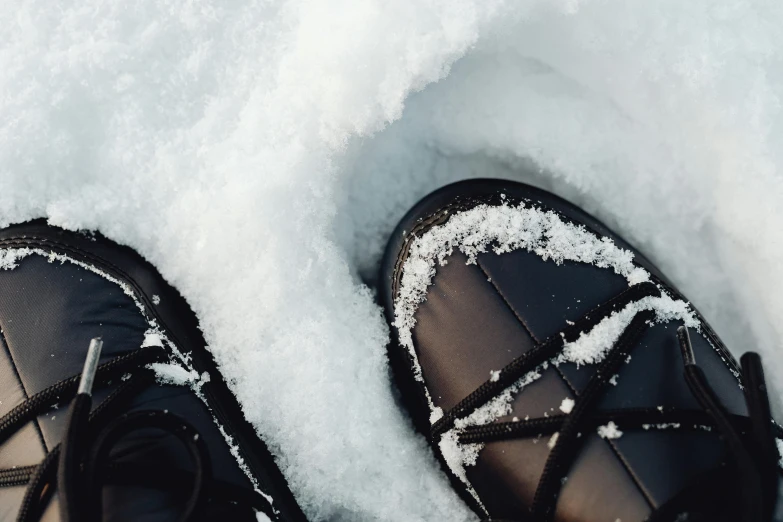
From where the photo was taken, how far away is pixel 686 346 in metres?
0.68

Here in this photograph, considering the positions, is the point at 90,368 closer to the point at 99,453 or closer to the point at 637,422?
the point at 99,453

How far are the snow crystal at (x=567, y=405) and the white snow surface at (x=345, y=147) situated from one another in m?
0.21

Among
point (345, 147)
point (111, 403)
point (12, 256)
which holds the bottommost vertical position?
point (111, 403)

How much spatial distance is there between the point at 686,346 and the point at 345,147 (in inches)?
19.2

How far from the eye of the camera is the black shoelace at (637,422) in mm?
593

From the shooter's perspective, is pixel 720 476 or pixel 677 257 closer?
pixel 720 476

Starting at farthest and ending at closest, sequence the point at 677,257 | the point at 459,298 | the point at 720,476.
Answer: the point at 677,257, the point at 459,298, the point at 720,476

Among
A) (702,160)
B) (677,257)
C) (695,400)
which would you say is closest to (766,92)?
(702,160)

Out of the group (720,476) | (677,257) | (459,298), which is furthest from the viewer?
(677,257)

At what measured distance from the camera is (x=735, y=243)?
0.82 meters

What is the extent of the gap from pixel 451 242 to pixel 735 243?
418 mm

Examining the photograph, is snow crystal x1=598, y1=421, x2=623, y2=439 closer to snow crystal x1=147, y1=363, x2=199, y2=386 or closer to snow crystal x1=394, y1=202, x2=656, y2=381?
snow crystal x1=394, y1=202, x2=656, y2=381

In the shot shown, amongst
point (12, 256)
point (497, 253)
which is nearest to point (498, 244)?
point (497, 253)

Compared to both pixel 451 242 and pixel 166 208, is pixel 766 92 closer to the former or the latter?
pixel 451 242
